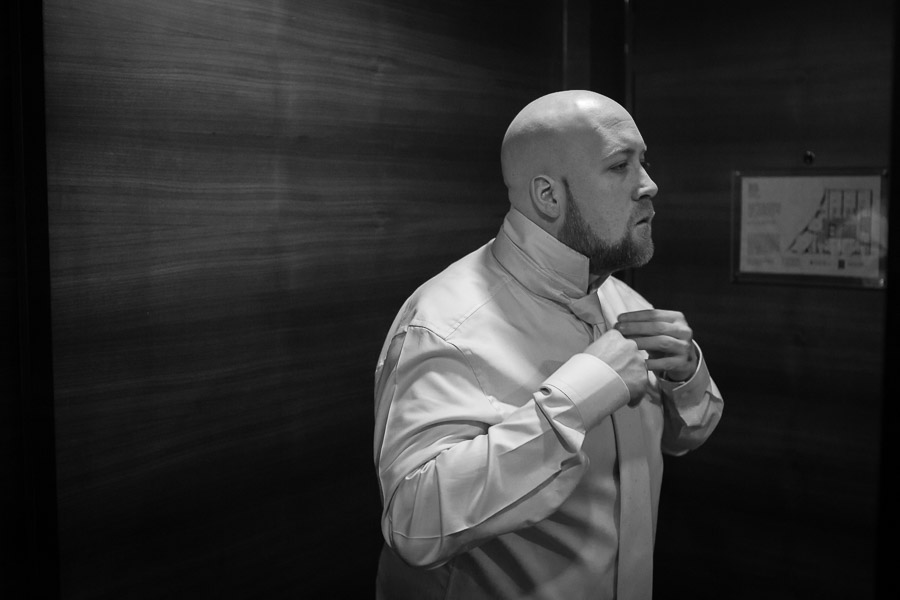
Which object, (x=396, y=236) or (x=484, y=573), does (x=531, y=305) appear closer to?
(x=484, y=573)

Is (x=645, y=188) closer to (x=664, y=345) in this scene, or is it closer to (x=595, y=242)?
(x=595, y=242)

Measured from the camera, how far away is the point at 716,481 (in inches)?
113

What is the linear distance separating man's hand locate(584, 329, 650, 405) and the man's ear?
0.79ft

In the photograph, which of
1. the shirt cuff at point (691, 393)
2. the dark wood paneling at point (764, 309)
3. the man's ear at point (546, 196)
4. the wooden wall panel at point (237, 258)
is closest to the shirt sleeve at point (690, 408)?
the shirt cuff at point (691, 393)

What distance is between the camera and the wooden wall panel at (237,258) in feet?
5.95

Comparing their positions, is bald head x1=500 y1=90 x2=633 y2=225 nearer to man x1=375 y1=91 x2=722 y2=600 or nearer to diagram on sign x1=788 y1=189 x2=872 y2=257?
man x1=375 y1=91 x2=722 y2=600

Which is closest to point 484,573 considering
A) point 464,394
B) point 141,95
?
point 464,394

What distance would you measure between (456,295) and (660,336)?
34cm

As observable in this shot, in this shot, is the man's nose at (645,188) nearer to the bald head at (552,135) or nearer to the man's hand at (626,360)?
the bald head at (552,135)

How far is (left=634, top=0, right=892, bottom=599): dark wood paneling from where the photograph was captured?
2.60 meters

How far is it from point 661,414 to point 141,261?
1050mm

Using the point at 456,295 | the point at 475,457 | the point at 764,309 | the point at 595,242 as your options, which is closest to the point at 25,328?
the point at 456,295

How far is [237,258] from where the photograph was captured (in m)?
2.08

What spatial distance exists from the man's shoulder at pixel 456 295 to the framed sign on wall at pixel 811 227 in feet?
4.36
